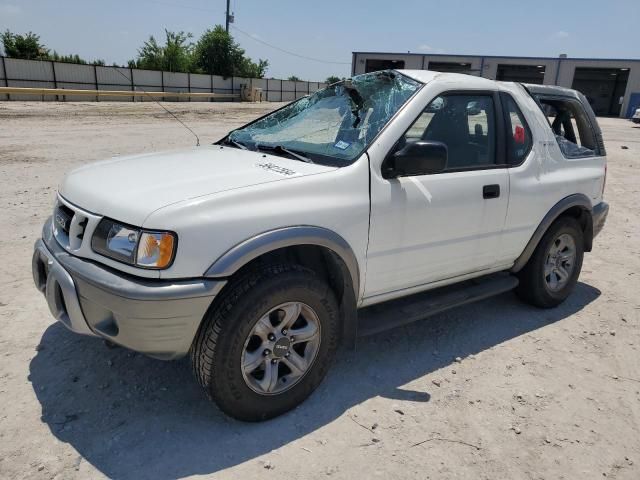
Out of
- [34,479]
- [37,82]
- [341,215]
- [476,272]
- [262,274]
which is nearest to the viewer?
[34,479]

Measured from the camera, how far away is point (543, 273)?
4418 millimetres

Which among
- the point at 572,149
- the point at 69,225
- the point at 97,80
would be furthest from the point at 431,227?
the point at 97,80

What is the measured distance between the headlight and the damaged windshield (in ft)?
3.66

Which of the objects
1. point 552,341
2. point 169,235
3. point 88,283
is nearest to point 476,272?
point 552,341

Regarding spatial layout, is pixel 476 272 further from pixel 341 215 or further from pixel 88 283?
pixel 88 283

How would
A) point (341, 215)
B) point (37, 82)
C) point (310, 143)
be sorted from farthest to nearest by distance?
1. point (37, 82)
2. point (310, 143)
3. point (341, 215)

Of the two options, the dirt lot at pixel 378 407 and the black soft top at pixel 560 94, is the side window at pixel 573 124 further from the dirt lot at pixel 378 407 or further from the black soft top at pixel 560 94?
the dirt lot at pixel 378 407

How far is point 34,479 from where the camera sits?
7.73 ft

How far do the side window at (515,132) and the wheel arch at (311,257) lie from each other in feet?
5.45

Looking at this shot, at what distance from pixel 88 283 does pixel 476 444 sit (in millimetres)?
2155

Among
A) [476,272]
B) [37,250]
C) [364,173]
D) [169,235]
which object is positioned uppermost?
[364,173]

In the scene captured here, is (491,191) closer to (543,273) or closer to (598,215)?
(543,273)

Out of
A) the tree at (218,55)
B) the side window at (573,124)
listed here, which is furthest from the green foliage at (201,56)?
the side window at (573,124)

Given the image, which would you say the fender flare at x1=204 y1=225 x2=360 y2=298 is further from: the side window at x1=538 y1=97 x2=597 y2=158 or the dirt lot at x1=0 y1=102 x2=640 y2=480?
the side window at x1=538 y1=97 x2=597 y2=158
